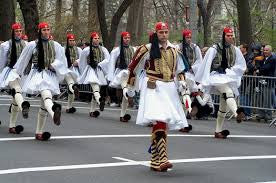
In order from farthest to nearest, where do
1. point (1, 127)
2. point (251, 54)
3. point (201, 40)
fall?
point (201, 40)
point (251, 54)
point (1, 127)

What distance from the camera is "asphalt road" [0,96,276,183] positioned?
969 cm

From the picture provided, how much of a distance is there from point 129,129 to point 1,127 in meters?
2.82

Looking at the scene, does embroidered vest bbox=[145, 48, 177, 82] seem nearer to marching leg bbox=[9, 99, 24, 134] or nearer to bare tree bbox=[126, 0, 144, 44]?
marching leg bbox=[9, 99, 24, 134]

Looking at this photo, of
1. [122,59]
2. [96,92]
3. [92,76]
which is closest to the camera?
[122,59]

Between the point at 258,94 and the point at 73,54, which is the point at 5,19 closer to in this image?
the point at 73,54

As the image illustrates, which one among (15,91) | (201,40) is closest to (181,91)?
(15,91)

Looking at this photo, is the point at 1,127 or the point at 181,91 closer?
the point at 181,91

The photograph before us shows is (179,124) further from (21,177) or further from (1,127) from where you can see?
(1,127)

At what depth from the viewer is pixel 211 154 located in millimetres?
12047

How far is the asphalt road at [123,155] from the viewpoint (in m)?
9.69

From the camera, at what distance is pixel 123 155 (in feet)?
38.0

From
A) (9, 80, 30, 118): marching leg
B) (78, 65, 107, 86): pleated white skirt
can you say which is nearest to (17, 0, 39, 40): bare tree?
(78, 65, 107, 86): pleated white skirt

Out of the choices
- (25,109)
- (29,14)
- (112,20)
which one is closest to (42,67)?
(25,109)

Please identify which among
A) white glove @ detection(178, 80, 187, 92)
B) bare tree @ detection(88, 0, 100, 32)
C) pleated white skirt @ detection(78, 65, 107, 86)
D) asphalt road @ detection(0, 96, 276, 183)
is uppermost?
bare tree @ detection(88, 0, 100, 32)
